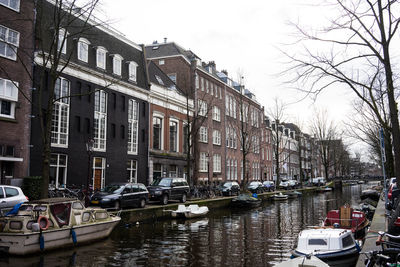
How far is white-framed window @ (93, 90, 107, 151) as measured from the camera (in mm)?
28141

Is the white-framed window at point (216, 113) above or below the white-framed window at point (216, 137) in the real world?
above

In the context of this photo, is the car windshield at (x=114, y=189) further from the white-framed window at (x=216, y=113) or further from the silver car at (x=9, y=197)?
the white-framed window at (x=216, y=113)

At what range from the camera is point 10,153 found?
20984 millimetres

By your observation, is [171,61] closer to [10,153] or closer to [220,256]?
[10,153]

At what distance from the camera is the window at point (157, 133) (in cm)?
3591

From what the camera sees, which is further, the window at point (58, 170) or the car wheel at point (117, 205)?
the window at point (58, 170)

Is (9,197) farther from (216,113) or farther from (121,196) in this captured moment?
(216,113)

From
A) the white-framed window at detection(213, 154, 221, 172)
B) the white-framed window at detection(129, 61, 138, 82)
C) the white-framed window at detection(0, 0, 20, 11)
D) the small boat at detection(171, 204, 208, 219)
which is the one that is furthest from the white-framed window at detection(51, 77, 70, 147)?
the white-framed window at detection(213, 154, 221, 172)

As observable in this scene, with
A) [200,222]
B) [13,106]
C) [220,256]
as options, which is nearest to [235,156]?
[200,222]

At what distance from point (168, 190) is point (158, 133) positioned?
11540 millimetres

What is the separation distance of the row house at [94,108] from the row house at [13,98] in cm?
73

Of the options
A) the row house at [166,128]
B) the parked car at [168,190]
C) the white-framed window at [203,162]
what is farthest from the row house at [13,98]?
the white-framed window at [203,162]

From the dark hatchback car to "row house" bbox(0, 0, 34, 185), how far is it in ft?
16.6

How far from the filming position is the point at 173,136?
128 feet
